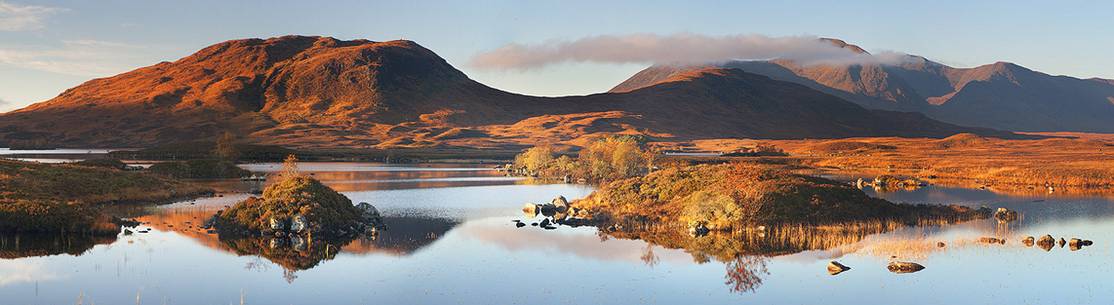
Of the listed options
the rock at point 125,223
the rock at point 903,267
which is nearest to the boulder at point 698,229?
the rock at point 903,267

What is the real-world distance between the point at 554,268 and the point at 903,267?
15096mm

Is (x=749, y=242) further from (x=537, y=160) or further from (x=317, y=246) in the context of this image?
(x=537, y=160)

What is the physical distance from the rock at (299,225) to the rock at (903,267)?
30.5m

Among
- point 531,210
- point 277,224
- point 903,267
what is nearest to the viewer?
point 903,267

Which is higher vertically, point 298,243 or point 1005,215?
point 1005,215

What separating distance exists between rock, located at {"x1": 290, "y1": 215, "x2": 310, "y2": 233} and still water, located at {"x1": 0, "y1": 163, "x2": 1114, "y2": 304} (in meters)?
3.62

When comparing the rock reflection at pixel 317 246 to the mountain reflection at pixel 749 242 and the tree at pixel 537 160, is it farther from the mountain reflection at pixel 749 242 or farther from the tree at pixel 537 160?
the tree at pixel 537 160

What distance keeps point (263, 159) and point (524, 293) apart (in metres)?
165

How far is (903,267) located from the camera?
37.4m

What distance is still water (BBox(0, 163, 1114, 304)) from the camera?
1276 inches

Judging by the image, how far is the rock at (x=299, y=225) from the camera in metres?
48.5

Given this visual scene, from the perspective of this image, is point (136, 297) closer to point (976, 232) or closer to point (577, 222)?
point (577, 222)

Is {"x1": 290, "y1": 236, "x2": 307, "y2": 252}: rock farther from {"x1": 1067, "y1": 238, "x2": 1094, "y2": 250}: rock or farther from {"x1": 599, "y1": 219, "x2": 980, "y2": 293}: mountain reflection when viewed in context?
{"x1": 1067, "y1": 238, "x2": 1094, "y2": 250}: rock

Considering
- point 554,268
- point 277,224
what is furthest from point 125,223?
point 554,268
